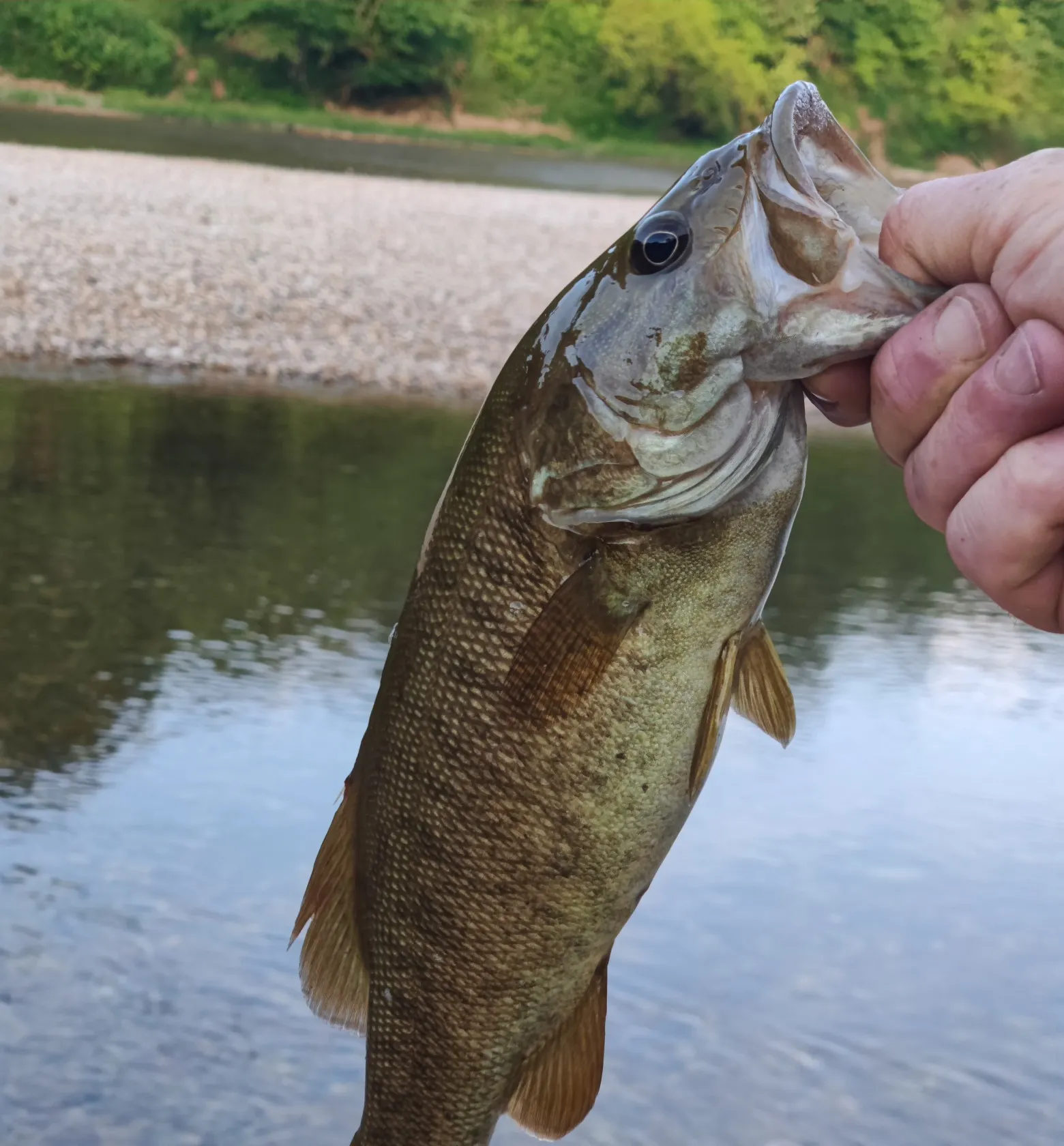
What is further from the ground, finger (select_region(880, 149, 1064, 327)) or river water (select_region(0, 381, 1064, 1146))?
finger (select_region(880, 149, 1064, 327))

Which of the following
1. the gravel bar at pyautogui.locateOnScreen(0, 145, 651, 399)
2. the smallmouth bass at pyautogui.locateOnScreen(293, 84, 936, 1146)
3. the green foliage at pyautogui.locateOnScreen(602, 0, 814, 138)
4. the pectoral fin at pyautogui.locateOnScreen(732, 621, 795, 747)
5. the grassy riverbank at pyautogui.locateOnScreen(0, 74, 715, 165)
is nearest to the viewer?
the smallmouth bass at pyautogui.locateOnScreen(293, 84, 936, 1146)

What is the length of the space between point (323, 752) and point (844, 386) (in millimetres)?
3523

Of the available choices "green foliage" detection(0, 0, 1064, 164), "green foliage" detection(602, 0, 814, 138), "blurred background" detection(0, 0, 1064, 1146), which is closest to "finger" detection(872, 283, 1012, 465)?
"blurred background" detection(0, 0, 1064, 1146)

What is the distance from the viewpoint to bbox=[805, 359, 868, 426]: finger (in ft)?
5.13

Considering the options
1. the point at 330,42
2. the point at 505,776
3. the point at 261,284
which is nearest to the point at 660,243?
the point at 505,776

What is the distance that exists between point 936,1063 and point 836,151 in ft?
9.13

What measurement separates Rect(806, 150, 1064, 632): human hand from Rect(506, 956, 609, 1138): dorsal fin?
0.71 m

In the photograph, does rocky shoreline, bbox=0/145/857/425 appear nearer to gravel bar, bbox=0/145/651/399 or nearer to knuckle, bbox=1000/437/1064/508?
gravel bar, bbox=0/145/651/399

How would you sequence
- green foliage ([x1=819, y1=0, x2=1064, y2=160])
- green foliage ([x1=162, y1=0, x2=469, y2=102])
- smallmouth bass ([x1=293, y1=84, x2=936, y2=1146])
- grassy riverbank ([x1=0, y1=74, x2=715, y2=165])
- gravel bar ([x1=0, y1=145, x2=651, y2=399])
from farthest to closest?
1. green foliage ([x1=162, y1=0, x2=469, y2=102])
2. grassy riverbank ([x1=0, y1=74, x2=715, y2=165])
3. green foliage ([x1=819, y1=0, x2=1064, y2=160])
4. gravel bar ([x1=0, y1=145, x2=651, y2=399])
5. smallmouth bass ([x1=293, y1=84, x2=936, y2=1146])

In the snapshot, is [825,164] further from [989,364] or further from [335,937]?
[335,937]

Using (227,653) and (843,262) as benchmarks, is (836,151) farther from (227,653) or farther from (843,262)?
(227,653)


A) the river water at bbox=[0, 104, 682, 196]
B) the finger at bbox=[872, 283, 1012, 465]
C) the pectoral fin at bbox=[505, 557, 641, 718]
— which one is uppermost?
the finger at bbox=[872, 283, 1012, 465]

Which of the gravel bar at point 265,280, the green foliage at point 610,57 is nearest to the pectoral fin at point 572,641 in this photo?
the gravel bar at point 265,280

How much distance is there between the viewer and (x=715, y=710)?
1.62 metres
